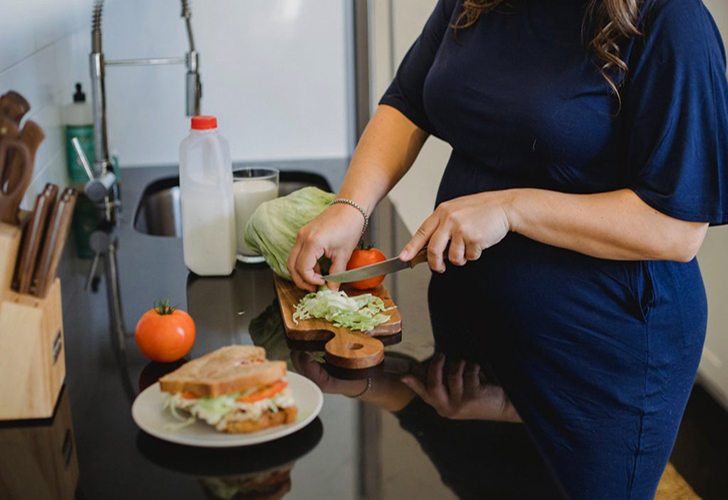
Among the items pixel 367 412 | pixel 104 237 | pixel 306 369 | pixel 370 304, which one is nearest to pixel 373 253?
pixel 370 304

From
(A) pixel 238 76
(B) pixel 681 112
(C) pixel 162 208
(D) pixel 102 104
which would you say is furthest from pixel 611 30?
(A) pixel 238 76

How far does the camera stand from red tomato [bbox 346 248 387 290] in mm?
1316

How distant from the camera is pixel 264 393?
0.84 metres

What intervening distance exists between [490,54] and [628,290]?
1.36 feet

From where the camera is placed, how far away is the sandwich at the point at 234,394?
0.82 metres

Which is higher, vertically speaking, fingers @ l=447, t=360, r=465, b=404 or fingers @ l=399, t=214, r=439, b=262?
fingers @ l=399, t=214, r=439, b=262

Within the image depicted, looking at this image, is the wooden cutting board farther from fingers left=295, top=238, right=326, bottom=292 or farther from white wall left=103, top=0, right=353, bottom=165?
white wall left=103, top=0, right=353, bottom=165

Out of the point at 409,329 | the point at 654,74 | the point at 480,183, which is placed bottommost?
the point at 409,329

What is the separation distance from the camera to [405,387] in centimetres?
102

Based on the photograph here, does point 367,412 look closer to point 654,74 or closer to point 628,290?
point 628,290

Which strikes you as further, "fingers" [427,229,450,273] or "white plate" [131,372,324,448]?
"fingers" [427,229,450,273]

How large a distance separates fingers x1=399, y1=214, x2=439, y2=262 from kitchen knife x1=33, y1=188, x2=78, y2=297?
0.48 meters

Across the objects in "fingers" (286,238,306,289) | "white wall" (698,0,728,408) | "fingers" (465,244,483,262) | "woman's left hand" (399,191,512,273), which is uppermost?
"woman's left hand" (399,191,512,273)

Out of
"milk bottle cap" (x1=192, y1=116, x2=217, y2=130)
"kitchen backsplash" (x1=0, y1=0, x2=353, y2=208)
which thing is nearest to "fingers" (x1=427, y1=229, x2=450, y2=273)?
"milk bottle cap" (x1=192, y1=116, x2=217, y2=130)
